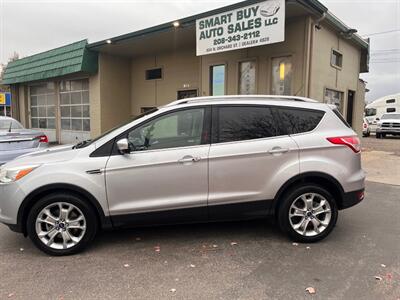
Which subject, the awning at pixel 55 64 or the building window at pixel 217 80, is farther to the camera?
the awning at pixel 55 64

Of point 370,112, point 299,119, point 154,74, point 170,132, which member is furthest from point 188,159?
point 370,112

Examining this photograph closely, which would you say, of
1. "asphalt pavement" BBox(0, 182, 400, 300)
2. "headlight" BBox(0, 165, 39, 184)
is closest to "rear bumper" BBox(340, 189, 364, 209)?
"asphalt pavement" BBox(0, 182, 400, 300)

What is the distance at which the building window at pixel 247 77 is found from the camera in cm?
998

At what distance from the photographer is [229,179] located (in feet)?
12.6

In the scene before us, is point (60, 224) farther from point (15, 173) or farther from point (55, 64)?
point (55, 64)

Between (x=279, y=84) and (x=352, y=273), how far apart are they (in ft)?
23.0

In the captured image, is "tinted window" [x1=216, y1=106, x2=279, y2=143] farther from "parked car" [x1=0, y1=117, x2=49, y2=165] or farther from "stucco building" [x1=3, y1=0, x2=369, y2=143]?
"parked car" [x1=0, y1=117, x2=49, y2=165]

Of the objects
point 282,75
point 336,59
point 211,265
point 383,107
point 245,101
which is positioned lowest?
point 211,265

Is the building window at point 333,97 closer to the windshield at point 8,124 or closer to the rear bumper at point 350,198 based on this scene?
the rear bumper at point 350,198

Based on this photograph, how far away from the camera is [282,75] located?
30.9 feet

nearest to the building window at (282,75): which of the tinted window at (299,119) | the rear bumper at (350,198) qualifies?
the tinted window at (299,119)

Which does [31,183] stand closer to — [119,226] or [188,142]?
[119,226]

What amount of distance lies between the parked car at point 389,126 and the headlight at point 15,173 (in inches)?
943

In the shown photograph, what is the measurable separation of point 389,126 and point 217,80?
17.0 m
